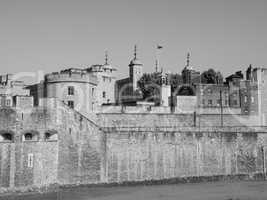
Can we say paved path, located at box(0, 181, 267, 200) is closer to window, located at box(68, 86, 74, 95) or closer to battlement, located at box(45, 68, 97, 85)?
window, located at box(68, 86, 74, 95)

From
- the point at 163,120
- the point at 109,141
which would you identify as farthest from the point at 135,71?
the point at 109,141

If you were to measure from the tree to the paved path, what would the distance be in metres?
40.3

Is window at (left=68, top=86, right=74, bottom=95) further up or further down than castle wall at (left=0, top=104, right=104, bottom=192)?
further up

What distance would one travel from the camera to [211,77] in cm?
7631

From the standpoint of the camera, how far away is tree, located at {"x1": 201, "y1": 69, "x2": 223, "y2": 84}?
247 feet

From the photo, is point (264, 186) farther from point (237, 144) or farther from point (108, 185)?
point (108, 185)

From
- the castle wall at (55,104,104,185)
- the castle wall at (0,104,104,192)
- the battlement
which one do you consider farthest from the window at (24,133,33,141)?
the battlement

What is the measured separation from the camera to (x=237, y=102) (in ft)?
193

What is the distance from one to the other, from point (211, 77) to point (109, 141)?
4430 cm

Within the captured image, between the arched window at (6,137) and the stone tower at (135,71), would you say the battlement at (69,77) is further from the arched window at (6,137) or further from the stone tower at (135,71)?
the stone tower at (135,71)

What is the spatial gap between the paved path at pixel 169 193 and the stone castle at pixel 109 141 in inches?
48.8

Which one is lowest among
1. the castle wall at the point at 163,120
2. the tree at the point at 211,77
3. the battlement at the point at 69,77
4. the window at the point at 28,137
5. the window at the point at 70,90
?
the window at the point at 28,137

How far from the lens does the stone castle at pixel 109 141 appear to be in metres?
31.5

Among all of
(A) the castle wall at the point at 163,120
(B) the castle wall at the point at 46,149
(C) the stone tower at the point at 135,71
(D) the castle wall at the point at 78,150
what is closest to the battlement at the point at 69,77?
(A) the castle wall at the point at 163,120
